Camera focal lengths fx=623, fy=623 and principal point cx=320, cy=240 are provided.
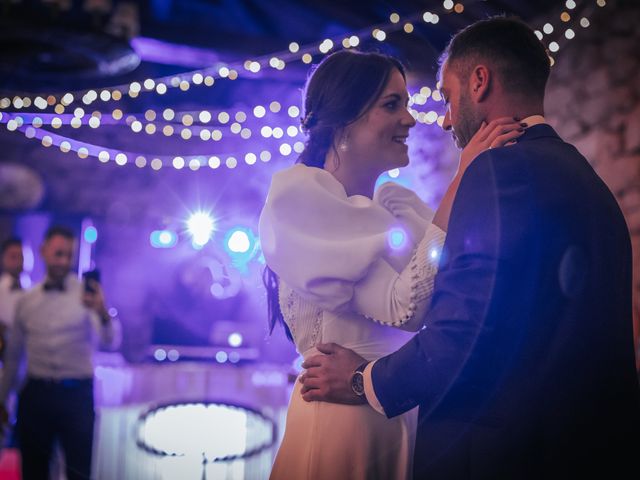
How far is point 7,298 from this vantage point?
4395mm

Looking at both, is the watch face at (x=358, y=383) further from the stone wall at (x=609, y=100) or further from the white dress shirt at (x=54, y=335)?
the white dress shirt at (x=54, y=335)

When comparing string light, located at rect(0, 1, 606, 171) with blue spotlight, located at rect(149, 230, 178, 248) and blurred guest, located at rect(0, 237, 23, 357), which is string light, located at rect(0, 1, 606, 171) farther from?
blurred guest, located at rect(0, 237, 23, 357)

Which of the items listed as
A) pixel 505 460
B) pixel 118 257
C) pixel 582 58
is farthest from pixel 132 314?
pixel 505 460

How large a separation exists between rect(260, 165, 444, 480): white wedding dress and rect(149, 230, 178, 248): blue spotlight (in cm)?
732

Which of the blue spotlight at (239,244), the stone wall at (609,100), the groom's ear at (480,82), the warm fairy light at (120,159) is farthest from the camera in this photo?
the blue spotlight at (239,244)

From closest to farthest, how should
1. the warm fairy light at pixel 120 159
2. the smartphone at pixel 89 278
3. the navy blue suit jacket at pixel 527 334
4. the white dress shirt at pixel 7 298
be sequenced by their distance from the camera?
the navy blue suit jacket at pixel 527 334 < the smartphone at pixel 89 278 < the white dress shirt at pixel 7 298 < the warm fairy light at pixel 120 159

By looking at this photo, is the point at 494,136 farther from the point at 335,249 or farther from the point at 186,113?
the point at 186,113

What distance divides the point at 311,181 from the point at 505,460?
0.75 meters

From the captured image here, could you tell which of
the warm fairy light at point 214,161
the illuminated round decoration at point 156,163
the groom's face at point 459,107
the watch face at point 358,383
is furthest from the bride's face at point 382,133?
the illuminated round decoration at point 156,163

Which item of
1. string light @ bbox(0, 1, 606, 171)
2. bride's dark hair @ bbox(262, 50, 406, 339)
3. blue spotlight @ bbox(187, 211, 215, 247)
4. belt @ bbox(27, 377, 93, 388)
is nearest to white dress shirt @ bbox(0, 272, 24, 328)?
belt @ bbox(27, 377, 93, 388)

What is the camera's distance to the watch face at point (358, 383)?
57.4 inches

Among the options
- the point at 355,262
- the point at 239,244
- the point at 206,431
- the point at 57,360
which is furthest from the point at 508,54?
the point at 239,244

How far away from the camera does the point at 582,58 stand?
343cm

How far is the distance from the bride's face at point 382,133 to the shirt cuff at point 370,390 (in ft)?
1.99
